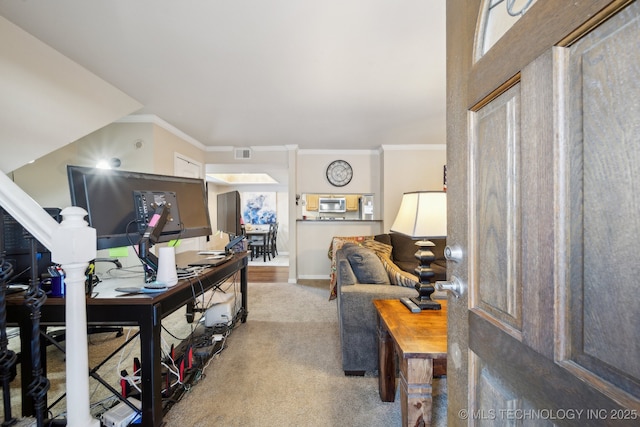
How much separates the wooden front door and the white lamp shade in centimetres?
60

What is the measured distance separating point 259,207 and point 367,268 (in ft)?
22.4

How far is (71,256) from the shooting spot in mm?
849

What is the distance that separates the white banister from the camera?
0.83m

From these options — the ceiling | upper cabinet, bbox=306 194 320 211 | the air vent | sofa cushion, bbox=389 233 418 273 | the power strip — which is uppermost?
the ceiling

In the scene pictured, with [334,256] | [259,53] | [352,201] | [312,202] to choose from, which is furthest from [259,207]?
[259,53]

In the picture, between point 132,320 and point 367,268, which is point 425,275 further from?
point 132,320

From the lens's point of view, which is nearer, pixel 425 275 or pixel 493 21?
pixel 493 21

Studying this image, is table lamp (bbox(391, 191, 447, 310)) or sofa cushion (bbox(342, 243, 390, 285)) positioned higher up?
table lamp (bbox(391, 191, 447, 310))

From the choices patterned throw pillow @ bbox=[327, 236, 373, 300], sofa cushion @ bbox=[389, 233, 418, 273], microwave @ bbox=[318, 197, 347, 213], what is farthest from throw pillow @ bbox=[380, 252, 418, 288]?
microwave @ bbox=[318, 197, 347, 213]

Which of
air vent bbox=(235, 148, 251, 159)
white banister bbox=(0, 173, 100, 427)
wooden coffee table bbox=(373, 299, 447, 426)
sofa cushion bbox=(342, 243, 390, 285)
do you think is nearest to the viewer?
white banister bbox=(0, 173, 100, 427)

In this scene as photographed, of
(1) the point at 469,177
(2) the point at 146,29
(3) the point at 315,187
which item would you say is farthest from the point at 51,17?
(3) the point at 315,187

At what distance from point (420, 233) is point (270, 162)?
3.78 metres

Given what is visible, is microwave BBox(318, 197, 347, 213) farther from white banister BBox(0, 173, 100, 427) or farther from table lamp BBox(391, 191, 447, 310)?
white banister BBox(0, 173, 100, 427)

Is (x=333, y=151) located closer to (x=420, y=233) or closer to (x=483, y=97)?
(x=420, y=233)
